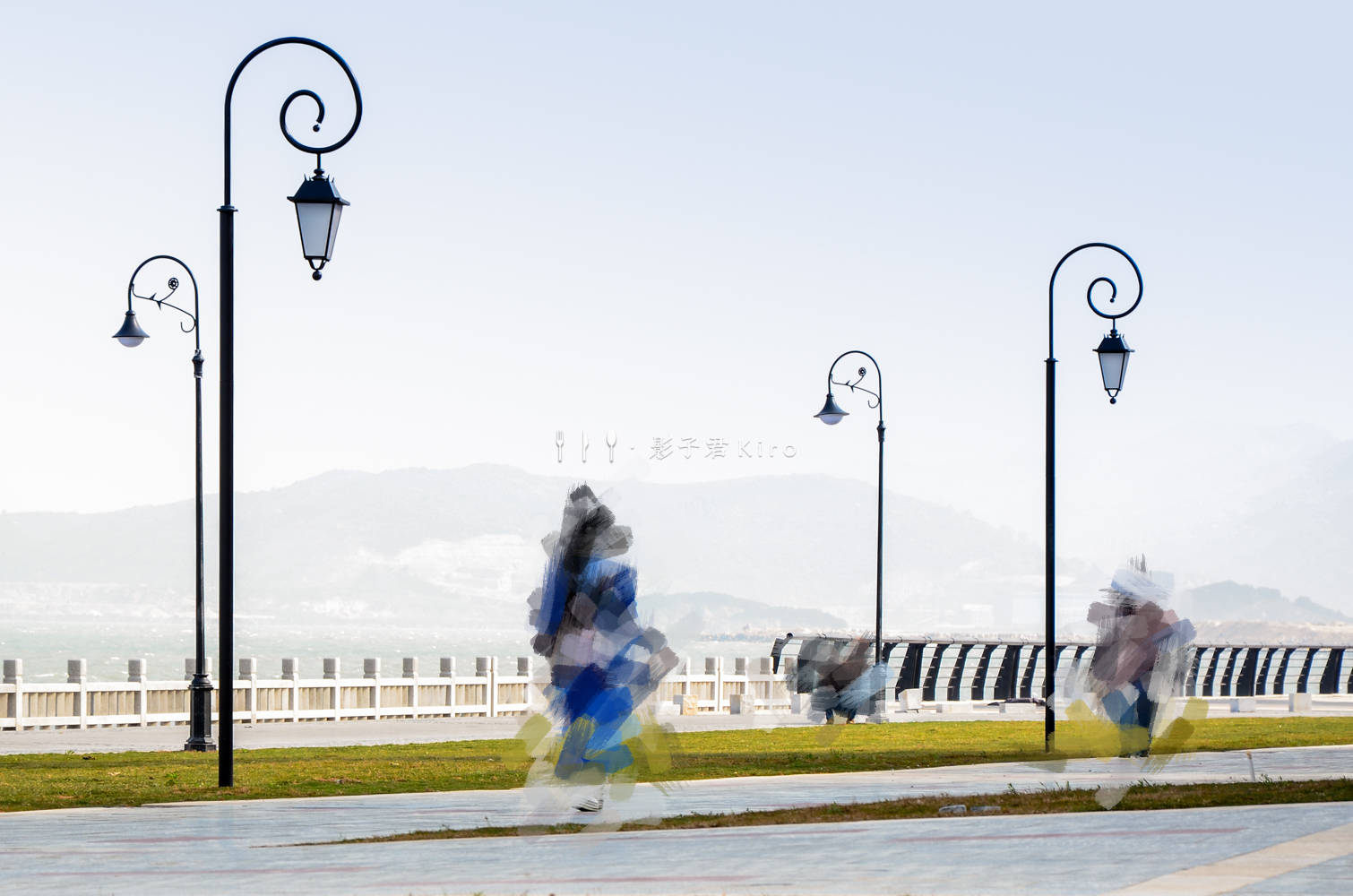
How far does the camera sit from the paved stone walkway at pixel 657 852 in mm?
10008

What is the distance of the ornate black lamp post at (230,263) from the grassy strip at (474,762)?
1.55 meters

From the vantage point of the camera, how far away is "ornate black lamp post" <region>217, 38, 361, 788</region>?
15.9 metres

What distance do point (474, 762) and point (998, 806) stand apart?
9278 mm

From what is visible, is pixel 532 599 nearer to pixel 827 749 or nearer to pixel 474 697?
pixel 827 749

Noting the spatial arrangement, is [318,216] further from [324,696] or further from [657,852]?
[324,696]

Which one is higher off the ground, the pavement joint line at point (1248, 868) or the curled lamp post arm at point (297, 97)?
the curled lamp post arm at point (297, 97)

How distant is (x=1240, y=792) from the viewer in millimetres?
16281

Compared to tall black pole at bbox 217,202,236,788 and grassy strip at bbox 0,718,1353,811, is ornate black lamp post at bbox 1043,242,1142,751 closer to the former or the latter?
grassy strip at bbox 0,718,1353,811

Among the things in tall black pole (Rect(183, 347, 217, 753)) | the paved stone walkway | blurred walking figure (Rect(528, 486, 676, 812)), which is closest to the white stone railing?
tall black pole (Rect(183, 347, 217, 753))

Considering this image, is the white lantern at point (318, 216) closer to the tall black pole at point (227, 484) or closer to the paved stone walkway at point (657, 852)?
the tall black pole at point (227, 484)

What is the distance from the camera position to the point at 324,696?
36.5m

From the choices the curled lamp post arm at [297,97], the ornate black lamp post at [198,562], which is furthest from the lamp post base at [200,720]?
the curled lamp post arm at [297,97]

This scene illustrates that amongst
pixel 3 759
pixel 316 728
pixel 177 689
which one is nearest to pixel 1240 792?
pixel 3 759

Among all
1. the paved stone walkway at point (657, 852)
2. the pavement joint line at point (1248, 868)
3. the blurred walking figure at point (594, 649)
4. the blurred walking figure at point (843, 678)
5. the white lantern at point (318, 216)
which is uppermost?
the white lantern at point (318, 216)
